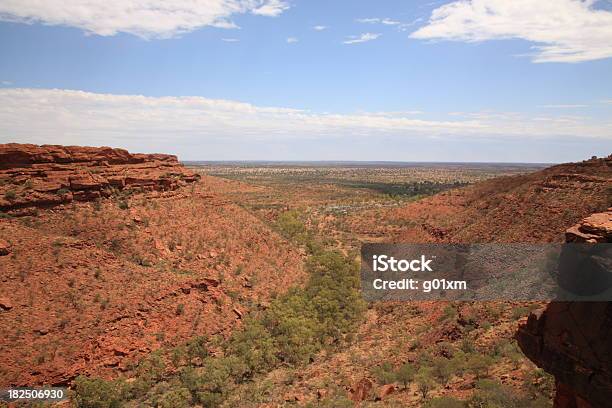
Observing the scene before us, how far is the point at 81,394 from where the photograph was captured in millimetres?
17141

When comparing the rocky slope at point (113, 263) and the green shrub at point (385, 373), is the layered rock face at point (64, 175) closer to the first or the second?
the rocky slope at point (113, 263)

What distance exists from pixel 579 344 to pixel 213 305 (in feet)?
68.7

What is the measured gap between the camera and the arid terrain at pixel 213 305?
695 inches

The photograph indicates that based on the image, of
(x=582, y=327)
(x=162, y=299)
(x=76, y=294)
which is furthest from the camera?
(x=162, y=299)

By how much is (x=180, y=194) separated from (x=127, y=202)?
5.37 meters

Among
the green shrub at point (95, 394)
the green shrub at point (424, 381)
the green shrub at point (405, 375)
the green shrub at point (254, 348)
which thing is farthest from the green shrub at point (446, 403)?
the green shrub at point (95, 394)

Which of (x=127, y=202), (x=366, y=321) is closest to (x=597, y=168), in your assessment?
(x=366, y=321)

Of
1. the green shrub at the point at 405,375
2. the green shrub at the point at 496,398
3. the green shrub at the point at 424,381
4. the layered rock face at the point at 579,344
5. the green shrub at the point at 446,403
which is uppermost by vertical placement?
the layered rock face at the point at 579,344

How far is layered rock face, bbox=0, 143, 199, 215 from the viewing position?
Result: 87.3ft

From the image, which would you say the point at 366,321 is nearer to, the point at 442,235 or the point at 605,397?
the point at 442,235

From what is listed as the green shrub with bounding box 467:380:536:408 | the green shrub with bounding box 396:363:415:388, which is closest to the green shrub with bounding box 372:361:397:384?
the green shrub with bounding box 396:363:415:388

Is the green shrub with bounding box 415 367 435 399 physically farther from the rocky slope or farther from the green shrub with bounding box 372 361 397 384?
the rocky slope

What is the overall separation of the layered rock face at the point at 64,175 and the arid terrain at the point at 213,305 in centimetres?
11

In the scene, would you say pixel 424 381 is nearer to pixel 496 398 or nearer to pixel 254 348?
pixel 496 398
